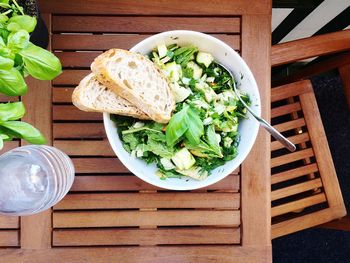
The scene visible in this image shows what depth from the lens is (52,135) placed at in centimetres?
103

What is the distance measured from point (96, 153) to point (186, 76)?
25 centimetres

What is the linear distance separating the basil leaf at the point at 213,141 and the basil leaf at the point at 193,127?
4cm

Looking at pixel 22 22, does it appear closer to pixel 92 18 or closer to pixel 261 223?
pixel 92 18

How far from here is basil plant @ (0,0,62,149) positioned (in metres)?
0.70

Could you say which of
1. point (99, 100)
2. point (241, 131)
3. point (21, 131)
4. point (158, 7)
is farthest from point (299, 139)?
point (21, 131)

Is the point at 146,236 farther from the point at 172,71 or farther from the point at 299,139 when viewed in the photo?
the point at 299,139

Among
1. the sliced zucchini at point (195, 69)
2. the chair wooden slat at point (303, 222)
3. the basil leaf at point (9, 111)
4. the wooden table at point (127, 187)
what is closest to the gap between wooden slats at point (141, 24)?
the wooden table at point (127, 187)

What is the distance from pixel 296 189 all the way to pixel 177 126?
59cm

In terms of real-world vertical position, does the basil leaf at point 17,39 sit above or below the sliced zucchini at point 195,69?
below

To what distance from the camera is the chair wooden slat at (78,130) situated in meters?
1.03

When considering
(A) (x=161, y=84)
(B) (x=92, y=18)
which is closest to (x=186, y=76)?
(A) (x=161, y=84)

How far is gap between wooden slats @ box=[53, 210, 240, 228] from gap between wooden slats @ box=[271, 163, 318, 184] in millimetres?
288

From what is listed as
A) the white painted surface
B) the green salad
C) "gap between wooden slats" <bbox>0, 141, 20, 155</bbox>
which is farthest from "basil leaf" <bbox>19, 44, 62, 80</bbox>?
the white painted surface

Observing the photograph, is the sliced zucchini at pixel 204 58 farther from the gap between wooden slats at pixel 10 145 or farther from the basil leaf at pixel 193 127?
the gap between wooden slats at pixel 10 145
